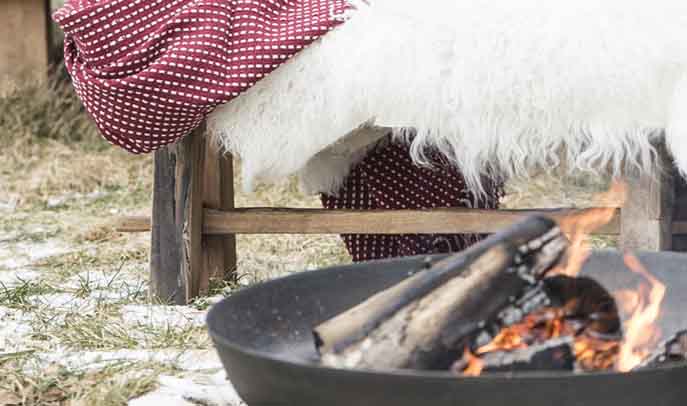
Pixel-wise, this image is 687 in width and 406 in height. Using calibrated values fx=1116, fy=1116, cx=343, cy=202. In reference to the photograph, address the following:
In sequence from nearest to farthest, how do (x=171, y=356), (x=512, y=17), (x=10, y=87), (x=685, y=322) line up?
(x=685, y=322), (x=171, y=356), (x=512, y=17), (x=10, y=87)

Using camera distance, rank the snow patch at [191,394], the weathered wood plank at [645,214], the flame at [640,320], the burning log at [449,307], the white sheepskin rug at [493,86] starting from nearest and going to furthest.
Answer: the burning log at [449,307] → the flame at [640,320] → the snow patch at [191,394] → the white sheepskin rug at [493,86] → the weathered wood plank at [645,214]

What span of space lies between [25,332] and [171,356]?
1.30 ft

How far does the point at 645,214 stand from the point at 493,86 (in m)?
0.50

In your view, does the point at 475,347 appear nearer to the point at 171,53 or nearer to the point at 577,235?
the point at 577,235

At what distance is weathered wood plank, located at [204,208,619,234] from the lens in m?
2.44

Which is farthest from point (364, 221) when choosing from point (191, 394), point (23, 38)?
point (23, 38)

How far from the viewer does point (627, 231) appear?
7.97 ft

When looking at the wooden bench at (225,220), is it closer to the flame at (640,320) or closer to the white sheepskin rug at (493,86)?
the white sheepskin rug at (493,86)

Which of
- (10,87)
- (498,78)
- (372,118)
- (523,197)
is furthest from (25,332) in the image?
(10,87)

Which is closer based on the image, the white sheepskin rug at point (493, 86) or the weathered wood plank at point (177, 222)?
the white sheepskin rug at point (493, 86)

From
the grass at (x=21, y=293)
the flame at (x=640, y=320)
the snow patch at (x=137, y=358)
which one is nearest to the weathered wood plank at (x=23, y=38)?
the grass at (x=21, y=293)

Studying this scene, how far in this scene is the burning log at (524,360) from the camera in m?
1.41

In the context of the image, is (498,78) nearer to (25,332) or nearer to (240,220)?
(240,220)

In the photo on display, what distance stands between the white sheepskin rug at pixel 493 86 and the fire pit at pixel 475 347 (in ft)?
1.57
